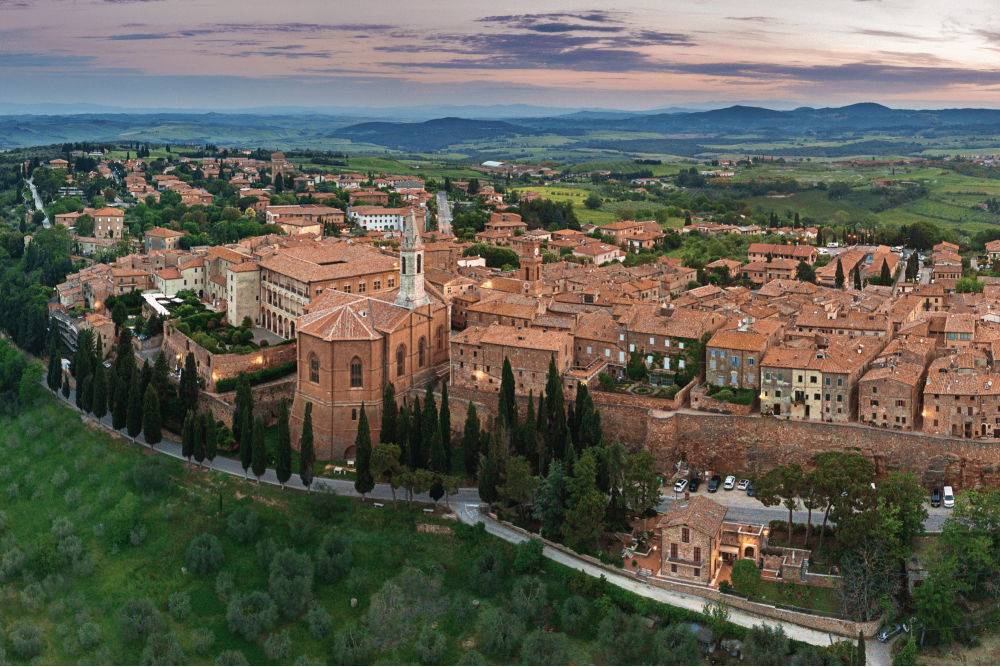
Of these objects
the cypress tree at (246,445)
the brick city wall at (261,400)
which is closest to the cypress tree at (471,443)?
the cypress tree at (246,445)

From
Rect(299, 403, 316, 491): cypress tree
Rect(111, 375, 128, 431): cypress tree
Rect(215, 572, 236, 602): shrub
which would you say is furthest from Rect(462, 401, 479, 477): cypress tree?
Rect(111, 375, 128, 431): cypress tree

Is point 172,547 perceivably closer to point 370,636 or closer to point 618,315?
point 370,636

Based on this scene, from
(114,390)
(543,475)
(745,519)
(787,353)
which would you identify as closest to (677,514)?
(745,519)

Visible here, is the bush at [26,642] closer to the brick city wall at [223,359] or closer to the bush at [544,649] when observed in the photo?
the brick city wall at [223,359]

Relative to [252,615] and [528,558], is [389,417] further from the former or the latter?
[252,615]

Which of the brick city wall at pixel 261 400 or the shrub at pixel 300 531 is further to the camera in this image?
the brick city wall at pixel 261 400

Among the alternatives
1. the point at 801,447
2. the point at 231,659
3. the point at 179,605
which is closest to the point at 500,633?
the point at 231,659

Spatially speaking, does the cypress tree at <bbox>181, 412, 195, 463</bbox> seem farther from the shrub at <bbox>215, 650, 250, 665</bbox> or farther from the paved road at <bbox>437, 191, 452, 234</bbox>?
the paved road at <bbox>437, 191, 452, 234</bbox>
